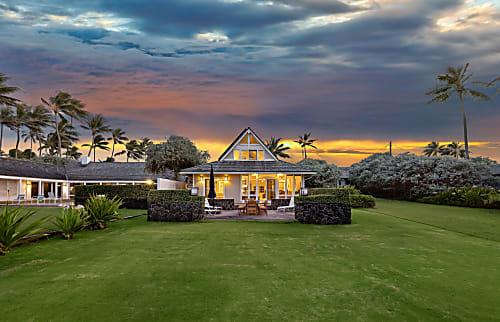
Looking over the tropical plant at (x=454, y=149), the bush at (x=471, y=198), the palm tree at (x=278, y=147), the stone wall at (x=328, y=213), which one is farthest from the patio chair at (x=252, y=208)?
the tropical plant at (x=454, y=149)

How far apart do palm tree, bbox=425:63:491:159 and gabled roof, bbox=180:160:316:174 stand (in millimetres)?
24635

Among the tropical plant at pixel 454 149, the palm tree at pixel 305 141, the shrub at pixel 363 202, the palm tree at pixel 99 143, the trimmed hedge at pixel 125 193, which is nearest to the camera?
the trimmed hedge at pixel 125 193

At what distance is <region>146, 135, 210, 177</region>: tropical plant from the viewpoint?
Result: 102 feet

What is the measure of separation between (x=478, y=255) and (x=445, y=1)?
52.4ft

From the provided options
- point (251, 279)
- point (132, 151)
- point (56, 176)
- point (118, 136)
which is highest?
point (118, 136)

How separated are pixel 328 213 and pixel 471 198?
1644 centimetres

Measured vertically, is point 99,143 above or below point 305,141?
below

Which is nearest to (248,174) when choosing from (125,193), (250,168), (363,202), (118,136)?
(250,168)

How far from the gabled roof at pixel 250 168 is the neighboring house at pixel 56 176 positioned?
15.1 ft

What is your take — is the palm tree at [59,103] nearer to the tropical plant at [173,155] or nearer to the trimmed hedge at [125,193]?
A: the tropical plant at [173,155]

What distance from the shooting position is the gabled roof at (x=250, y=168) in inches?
910

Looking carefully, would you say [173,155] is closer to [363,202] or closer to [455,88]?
[363,202]

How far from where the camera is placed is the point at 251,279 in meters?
5.36

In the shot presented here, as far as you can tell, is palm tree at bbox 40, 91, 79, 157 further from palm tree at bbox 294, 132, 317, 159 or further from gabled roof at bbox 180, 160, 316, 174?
palm tree at bbox 294, 132, 317, 159
